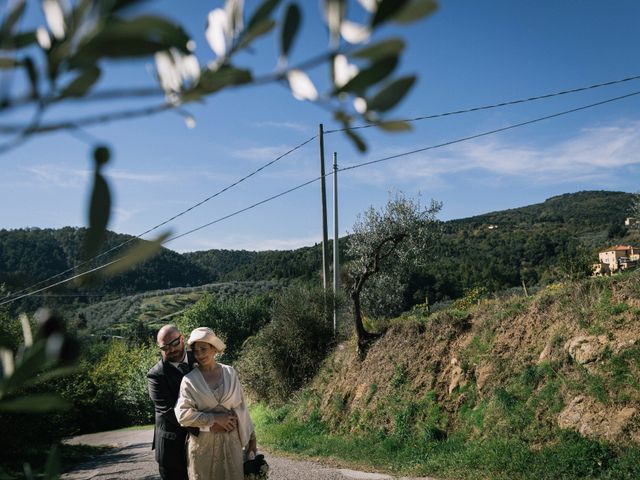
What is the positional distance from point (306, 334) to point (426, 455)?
6055 millimetres

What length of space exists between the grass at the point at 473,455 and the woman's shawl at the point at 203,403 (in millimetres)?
3598

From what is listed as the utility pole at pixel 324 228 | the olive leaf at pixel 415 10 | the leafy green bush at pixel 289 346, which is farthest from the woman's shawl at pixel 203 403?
the utility pole at pixel 324 228

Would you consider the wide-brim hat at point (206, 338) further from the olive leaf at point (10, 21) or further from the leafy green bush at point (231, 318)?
the leafy green bush at point (231, 318)

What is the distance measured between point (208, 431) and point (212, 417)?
99 mm

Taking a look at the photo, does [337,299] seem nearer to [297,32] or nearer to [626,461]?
[626,461]

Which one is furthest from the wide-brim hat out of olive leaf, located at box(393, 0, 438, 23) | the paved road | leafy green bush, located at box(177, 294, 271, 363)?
leafy green bush, located at box(177, 294, 271, 363)

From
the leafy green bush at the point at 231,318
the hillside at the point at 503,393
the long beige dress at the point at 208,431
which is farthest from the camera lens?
the leafy green bush at the point at 231,318

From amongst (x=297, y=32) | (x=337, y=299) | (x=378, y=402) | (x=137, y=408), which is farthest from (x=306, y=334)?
(x=137, y=408)

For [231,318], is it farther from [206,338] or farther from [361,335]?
[206,338]

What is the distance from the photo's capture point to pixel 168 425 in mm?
4309

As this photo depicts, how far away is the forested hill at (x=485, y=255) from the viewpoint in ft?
117

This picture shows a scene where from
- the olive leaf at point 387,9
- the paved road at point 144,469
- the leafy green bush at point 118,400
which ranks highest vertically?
the olive leaf at point 387,9

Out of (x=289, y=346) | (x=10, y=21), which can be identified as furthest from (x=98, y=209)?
(x=289, y=346)

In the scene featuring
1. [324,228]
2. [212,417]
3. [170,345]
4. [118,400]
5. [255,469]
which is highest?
[324,228]
